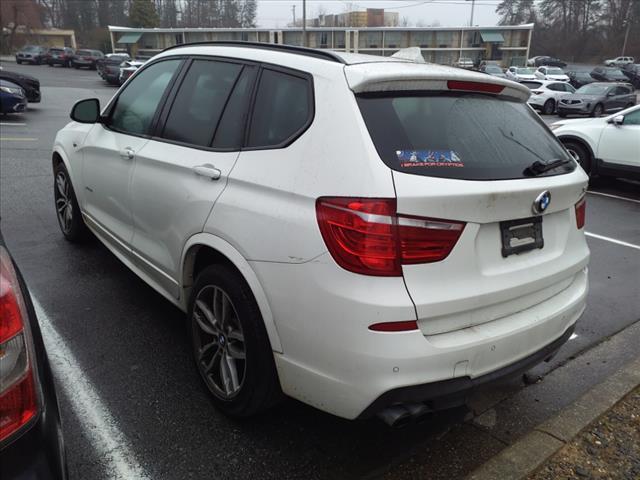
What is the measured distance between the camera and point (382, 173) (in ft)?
6.57

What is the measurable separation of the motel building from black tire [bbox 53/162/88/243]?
2486 inches

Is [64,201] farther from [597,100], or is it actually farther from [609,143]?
[597,100]

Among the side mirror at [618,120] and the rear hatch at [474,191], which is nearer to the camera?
the rear hatch at [474,191]

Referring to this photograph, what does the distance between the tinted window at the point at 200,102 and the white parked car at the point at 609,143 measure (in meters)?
7.78

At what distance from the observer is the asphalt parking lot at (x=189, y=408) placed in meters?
2.45

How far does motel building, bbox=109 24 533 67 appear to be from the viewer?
66625 millimetres

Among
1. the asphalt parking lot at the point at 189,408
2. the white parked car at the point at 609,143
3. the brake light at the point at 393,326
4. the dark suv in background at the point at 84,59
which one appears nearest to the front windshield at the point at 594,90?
the white parked car at the point at 609,143

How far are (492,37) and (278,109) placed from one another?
7780cm

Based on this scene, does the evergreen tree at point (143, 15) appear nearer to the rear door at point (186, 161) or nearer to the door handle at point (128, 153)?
the door handle at point (128, 153)

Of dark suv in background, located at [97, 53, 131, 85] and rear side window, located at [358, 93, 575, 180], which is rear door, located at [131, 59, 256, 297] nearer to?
rear side window, located at [358, 93, 575, 180]

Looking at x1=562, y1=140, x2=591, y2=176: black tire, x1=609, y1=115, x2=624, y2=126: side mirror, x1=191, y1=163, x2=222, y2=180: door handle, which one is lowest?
x1=562, y1=140, x2=591, y2=176: black tire

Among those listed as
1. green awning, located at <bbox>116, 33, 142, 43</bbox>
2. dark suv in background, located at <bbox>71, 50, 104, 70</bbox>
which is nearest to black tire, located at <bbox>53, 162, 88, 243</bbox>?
dark suv in background, located at <bbox>71, 50, 104, 70</bbox>

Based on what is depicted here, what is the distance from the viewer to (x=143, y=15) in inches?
3125

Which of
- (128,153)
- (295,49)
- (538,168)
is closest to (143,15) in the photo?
(128,153)
